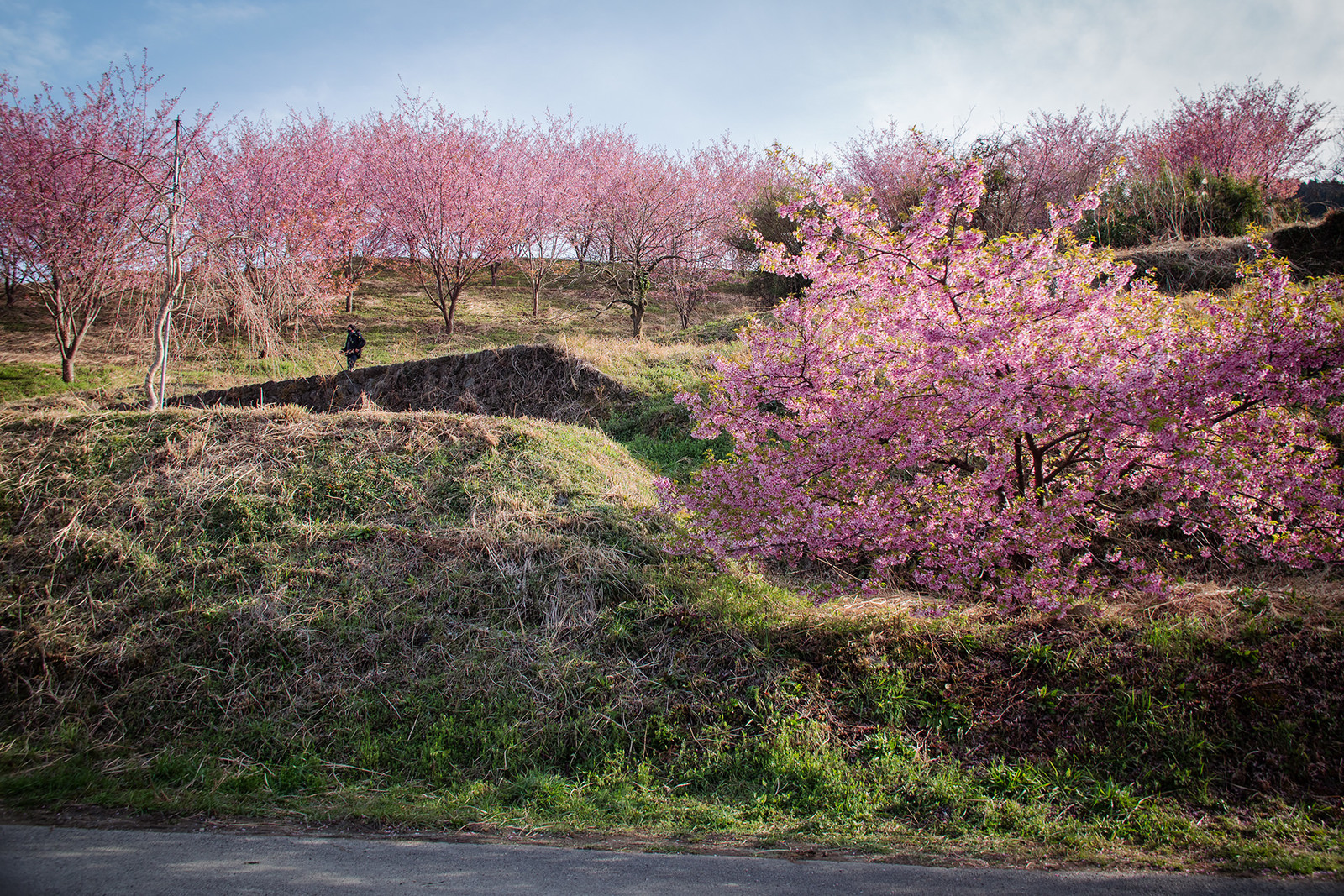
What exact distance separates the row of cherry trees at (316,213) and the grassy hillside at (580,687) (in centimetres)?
322

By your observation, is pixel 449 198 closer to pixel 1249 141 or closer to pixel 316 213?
pixel 316 213

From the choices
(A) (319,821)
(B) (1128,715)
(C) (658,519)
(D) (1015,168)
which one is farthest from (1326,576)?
(D) (1015,168)

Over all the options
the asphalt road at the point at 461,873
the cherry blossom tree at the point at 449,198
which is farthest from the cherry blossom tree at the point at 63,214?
the asphalt road at the point at 461,873

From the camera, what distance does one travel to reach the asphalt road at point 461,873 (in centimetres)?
298

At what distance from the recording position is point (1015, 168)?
19.2 m

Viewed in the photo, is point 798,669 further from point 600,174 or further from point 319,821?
point 600,174

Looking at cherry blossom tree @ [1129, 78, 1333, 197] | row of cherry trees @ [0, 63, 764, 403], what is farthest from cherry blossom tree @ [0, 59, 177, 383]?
cherry blossom tree @ [1129, 78, 1333, 197]

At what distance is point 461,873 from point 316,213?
80.6ft

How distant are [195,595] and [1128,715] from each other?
6.88m

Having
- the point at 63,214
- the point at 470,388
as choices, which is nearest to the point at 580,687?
the point at 470,388

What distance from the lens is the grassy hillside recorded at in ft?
12.1

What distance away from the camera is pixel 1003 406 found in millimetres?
4172

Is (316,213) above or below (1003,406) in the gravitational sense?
above

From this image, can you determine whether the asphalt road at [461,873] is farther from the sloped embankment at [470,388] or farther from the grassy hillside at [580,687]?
the sloped embankment at [470,388]
